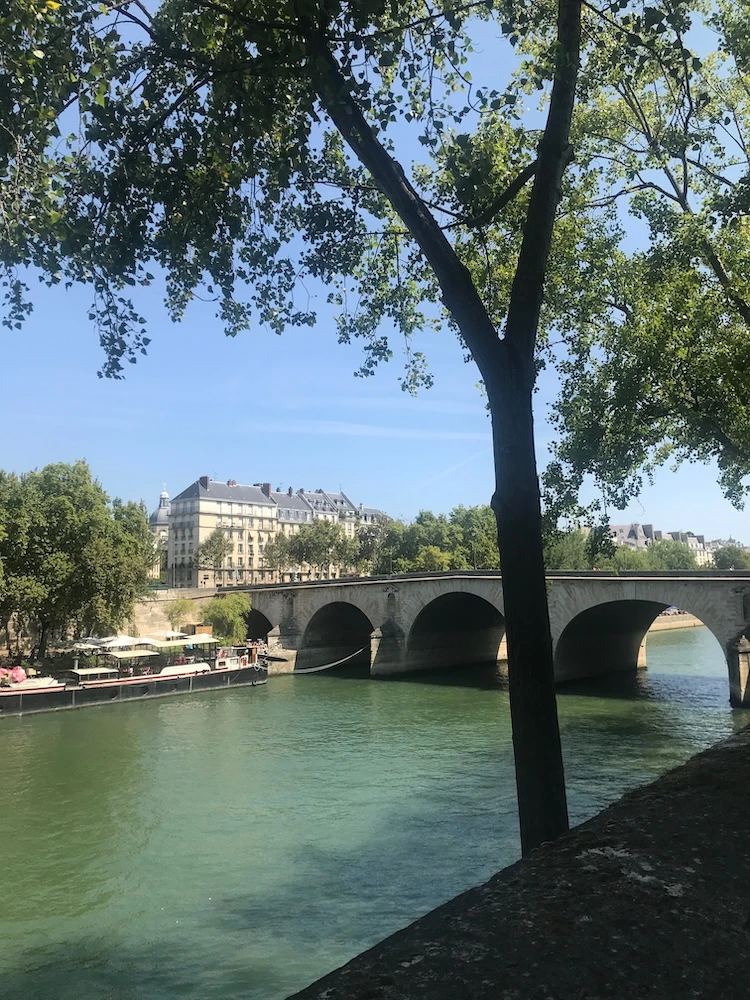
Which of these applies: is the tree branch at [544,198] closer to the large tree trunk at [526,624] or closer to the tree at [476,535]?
the large tree trunk at [526,624]

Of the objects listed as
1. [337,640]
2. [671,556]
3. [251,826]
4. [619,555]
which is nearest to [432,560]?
[337,640]

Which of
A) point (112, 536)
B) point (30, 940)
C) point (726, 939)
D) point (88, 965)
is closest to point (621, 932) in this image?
point (726, 939)

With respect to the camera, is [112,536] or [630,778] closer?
[630,778]

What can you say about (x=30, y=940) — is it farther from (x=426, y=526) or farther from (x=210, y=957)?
(x=426, y=526)

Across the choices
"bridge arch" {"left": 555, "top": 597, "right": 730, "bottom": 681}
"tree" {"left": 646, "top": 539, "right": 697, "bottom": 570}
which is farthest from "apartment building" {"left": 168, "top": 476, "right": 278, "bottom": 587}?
"bridge arch" {"left": 555, "top": 597, "right": 730, "bottom": 681}

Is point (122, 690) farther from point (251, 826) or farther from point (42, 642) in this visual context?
point (251, 826)

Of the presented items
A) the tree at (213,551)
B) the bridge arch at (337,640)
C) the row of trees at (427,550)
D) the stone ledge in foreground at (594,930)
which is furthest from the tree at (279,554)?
the stone ledge in foreground at (594,930)

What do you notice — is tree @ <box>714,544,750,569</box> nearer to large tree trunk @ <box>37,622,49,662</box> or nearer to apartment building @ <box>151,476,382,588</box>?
apartment building @ <box>151,476,382,588</box>

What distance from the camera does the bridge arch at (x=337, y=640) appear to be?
4197 centimetres

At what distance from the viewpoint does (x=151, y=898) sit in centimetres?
1016

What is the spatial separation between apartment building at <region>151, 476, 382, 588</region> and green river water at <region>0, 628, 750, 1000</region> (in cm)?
6157

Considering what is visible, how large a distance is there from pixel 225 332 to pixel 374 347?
1.51 m

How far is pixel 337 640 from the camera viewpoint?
45.2 metres

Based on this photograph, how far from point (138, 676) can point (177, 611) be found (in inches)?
473
